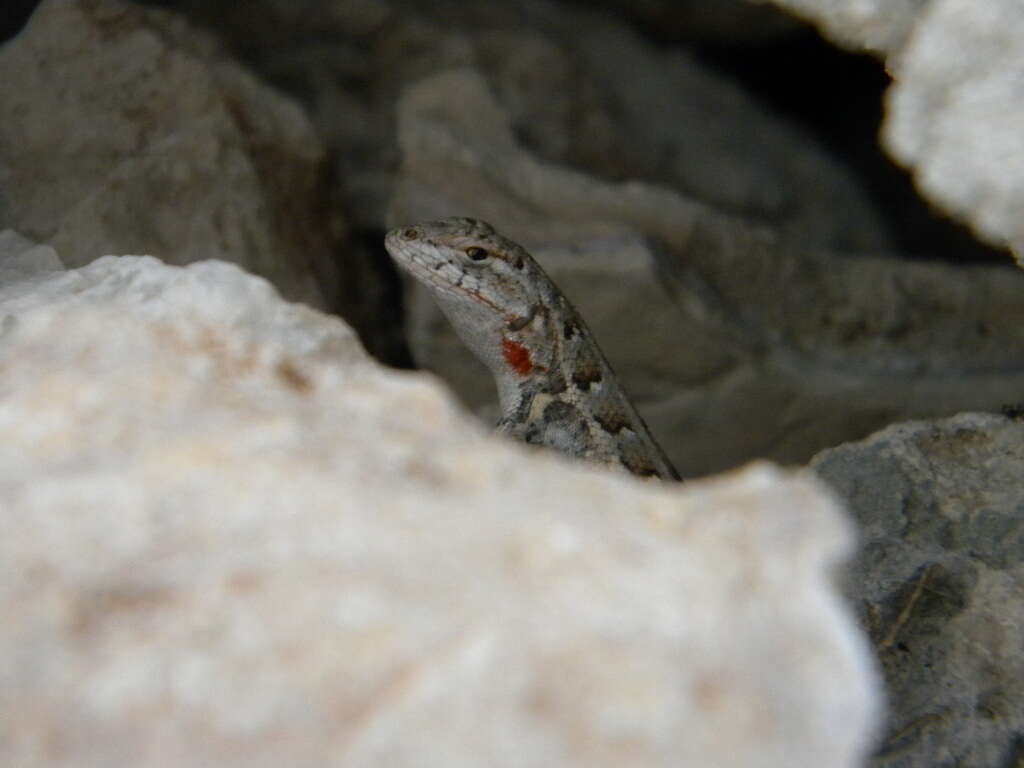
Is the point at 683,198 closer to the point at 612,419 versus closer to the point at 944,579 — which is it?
the point at 612,419

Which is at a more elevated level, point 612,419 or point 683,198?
point 683,198

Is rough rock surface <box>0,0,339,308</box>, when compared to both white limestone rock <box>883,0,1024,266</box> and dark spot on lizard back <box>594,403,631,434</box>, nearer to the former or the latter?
dark spot on lizard back <box>594,403,631,434</box>

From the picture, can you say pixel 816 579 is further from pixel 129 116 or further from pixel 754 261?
pixel 754 261

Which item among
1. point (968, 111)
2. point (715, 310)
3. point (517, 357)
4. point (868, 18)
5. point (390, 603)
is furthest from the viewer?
point (715, 310)

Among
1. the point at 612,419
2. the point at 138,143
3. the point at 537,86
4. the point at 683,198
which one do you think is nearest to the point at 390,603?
the point at 612,419

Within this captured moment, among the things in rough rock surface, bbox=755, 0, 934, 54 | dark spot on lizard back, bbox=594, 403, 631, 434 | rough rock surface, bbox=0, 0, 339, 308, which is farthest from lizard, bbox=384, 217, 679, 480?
rough rock surface, bbox=755, 0, 934, 54

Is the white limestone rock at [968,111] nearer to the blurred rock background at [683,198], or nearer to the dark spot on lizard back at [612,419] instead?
the blurred rock background at [683,198]

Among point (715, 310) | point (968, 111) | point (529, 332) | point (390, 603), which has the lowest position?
point (715, 310)
